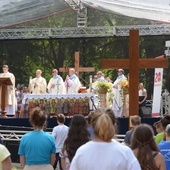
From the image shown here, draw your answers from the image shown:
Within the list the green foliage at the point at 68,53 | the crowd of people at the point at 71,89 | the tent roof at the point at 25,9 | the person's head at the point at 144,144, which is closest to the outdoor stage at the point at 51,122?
the crowd of people at the point at 71,89

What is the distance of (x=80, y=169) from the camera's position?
5.44m

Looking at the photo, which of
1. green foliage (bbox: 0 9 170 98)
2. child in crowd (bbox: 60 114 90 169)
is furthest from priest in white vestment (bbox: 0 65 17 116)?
child in crowd (bbox: 60 114 90 169)

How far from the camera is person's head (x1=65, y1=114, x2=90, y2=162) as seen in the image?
7.94 meters

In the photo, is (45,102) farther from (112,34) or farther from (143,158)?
(143,158)

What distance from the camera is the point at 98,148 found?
538cm

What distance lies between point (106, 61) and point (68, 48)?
20.0 meters

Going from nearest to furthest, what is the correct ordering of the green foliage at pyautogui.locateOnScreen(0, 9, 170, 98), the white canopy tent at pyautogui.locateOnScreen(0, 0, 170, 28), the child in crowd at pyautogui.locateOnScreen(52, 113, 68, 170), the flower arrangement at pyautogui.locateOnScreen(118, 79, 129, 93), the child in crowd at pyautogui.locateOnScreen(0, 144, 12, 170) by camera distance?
1. the child in crowd at pyautogui.locateOnScreen(0, 144, 12, 170)
2. the child in crowd at pyautogui.locateOnScreen(52, 113, 68, 170)
3. the flower arrangement at pyautogui.locateOnScreen(118, 79, 129, 93)
4. the white canopy tent at pyautogui.locateOnScreen(0, 0, 170, 28)
5. the green foliage at pyautogui.locateOnScreen(0, 9, 170, 98)

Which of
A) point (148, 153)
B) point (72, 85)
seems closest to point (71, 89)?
point (72, 85)

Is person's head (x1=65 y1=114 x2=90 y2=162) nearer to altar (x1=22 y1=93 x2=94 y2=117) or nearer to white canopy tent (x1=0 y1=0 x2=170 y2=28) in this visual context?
altar (x1=22 y1=93 x2=94 y2=117)

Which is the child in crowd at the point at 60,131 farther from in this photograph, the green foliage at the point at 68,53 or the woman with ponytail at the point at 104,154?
the green foliage at the point at 68,53

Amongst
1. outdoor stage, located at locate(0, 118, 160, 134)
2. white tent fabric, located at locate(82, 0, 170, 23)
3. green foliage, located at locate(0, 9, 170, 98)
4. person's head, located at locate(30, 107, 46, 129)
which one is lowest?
outdoor stage, located at locate(0, 118, 160, 134)

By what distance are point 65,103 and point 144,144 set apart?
13.3 metres

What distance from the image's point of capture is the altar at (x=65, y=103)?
19688 mm

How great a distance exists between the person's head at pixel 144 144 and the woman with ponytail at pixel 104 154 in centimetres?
121
